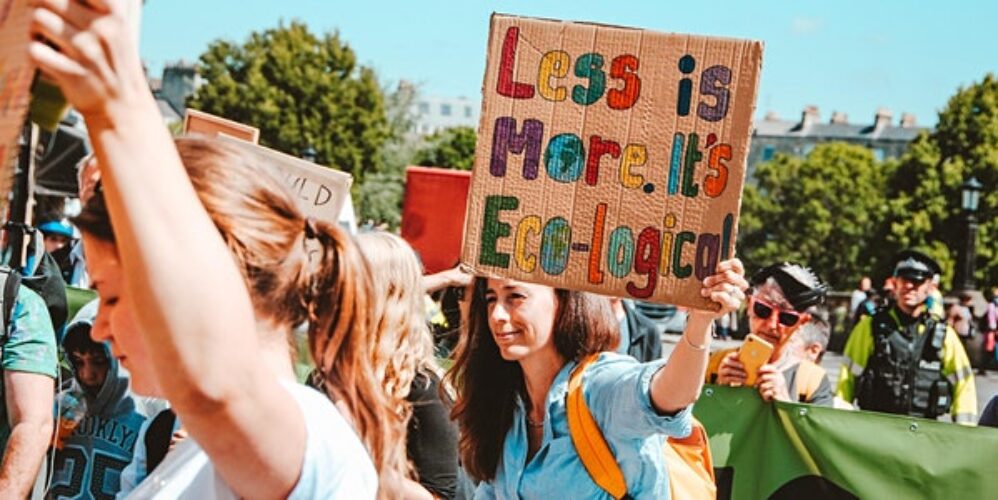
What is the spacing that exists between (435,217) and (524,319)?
5431mm

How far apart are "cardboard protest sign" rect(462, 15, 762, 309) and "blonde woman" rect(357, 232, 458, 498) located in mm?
265

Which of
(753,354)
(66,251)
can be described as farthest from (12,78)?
(66,251)

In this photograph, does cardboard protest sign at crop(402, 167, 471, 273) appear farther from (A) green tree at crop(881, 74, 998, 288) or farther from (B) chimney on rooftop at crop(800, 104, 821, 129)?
(B) chimney on rooftop at crop(800, 104, 821, 129)

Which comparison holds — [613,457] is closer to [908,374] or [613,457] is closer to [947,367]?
[947,367]

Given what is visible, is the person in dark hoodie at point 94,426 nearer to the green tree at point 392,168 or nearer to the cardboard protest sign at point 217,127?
the cardboard protest sign at point 217,127

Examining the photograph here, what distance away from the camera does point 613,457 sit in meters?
3.46

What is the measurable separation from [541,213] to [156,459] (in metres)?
1.07

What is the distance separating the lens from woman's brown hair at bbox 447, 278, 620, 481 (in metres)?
3.81

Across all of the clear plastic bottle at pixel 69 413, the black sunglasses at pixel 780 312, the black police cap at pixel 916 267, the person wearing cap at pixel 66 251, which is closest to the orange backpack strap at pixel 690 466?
the clear plastic bottle at pixel 69 413

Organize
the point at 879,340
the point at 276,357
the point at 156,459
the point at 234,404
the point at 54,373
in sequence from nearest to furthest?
the point at 234,404 → the point at 276,357 → the point at 156,459 → the point at 54,373 → the point at 879,340

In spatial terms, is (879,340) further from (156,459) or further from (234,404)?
→ (234,404)

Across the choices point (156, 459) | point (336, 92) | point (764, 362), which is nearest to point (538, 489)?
point (156, 459)

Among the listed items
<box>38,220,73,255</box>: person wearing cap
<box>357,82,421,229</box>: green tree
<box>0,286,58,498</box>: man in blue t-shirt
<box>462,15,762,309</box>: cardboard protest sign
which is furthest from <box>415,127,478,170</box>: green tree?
<box>462,15,762,309</box>: cardboard protest sign

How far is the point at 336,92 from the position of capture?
53688 millimetres
